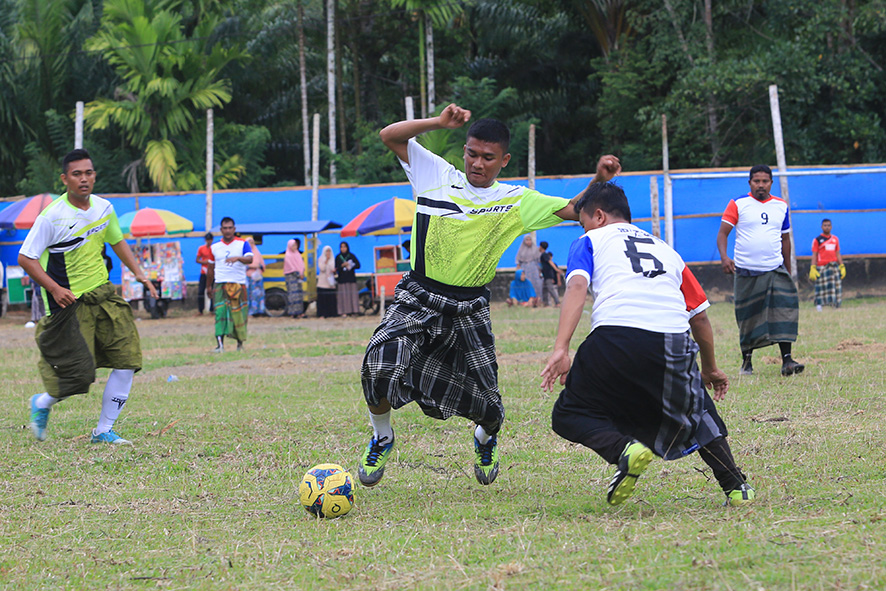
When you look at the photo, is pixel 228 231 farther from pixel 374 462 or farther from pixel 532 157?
pixel 532 157

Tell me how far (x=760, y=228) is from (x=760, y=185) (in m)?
0.42

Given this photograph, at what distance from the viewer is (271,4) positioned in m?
32.3

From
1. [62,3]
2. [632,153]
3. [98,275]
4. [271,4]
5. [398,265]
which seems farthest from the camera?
[271,4]

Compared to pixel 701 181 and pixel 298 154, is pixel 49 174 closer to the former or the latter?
pixel 298 154

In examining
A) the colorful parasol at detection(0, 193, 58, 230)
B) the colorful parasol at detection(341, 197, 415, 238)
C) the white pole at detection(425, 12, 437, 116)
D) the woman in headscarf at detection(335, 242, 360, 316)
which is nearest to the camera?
the colorful parasol at detection(341, 197, 415, 238)

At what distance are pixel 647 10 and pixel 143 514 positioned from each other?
26.2 metres

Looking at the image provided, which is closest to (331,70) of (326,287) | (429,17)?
(429,17)

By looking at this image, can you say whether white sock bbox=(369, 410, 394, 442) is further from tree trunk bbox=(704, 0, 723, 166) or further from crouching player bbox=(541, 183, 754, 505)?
tree trunk bbox=(704, 0, 723, 166)

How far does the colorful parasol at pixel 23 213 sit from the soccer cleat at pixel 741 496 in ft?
63.0

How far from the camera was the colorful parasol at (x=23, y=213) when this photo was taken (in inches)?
815

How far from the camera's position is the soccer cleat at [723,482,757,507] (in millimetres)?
4270

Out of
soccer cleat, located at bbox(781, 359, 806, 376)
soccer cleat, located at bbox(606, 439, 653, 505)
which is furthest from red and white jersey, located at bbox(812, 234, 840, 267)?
soccer cleat, located at bbox(606, 439, 653, 505)

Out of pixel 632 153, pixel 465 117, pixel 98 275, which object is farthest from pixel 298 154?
pixel 465 117

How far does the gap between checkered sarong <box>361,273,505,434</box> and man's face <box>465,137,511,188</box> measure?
0.60 metres
